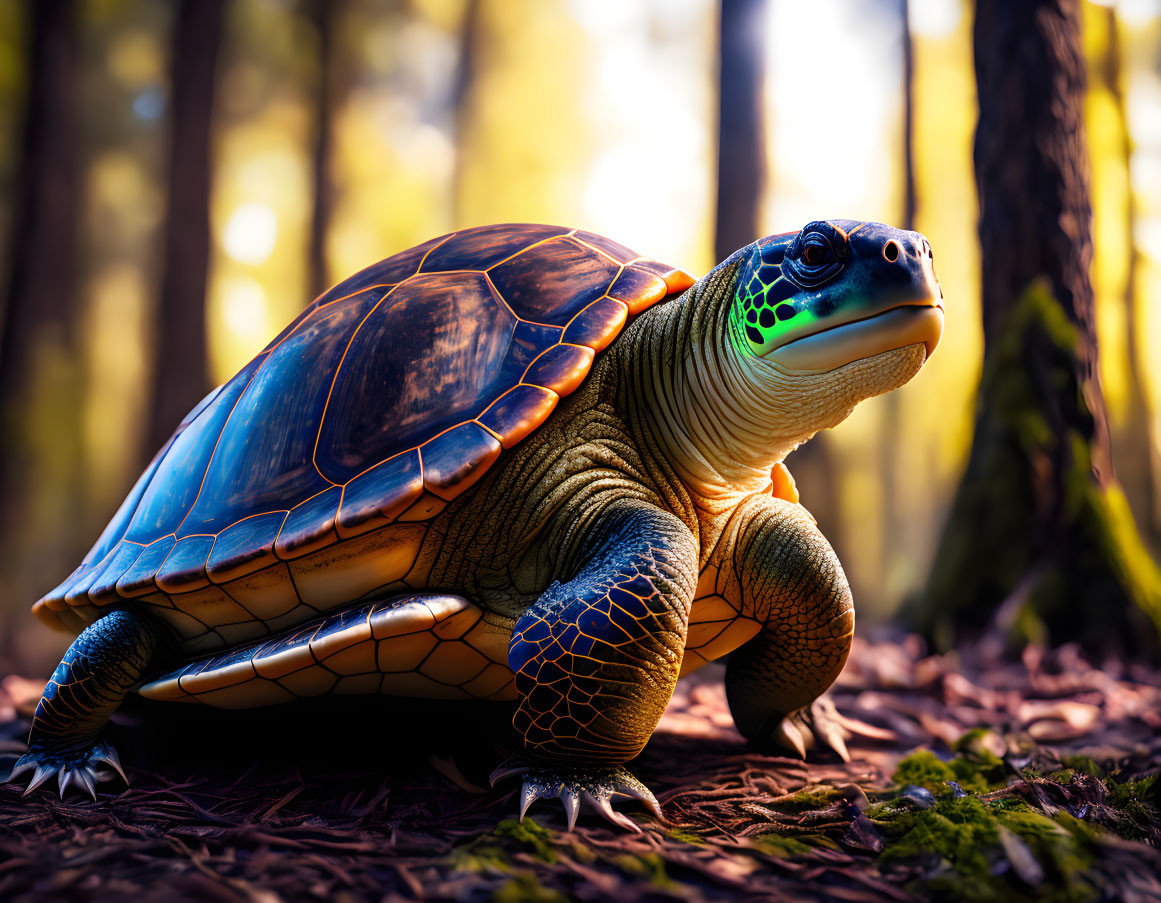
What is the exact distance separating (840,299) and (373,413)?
1.31m

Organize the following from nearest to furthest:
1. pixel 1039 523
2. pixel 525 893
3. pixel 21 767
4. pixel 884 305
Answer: pixel 525 893
pixel 884 305
pixel 21 767
pixel 1039 523

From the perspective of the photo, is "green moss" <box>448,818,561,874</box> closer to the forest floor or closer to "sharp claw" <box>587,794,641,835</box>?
the forest floor

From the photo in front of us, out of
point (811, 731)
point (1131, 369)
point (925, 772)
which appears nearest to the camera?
point (925, 772)

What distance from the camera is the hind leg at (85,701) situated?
201 centimetres

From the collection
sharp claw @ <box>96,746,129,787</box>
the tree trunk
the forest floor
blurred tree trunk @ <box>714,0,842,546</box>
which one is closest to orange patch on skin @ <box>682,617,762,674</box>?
the forest floor

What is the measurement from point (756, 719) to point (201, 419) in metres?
2.28

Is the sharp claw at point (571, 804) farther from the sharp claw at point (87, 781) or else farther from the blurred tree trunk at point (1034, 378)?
the blurred tree trunk at point (1034, 378)

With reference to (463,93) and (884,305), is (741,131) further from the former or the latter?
(463,93)

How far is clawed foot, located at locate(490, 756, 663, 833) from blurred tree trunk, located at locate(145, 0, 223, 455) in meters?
5.70

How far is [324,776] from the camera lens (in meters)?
1.95

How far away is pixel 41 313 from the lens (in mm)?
6602

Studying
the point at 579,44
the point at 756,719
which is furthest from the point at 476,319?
the point at 579,44

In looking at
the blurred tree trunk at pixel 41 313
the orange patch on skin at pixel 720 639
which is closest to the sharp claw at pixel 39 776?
the orange patch on skin at pixel 720 639

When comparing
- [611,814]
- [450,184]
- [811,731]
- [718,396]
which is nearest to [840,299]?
[718,396]
